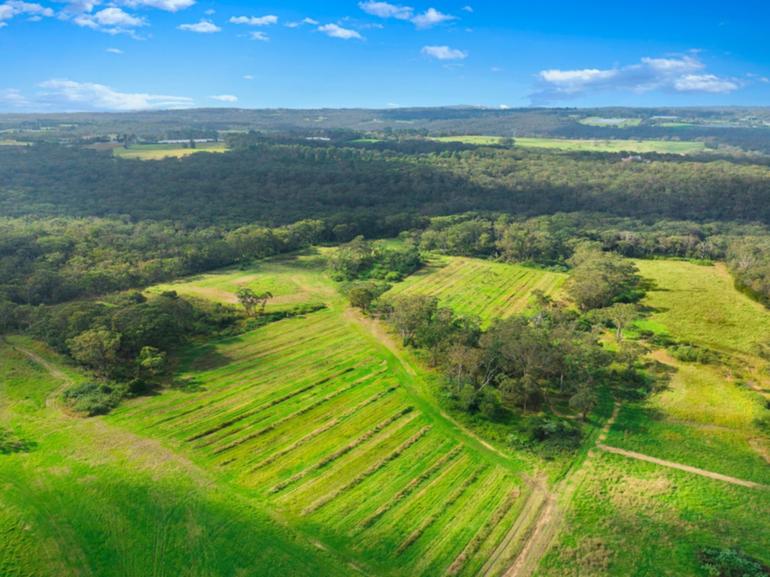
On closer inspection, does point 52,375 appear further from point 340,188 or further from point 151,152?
point 151,152

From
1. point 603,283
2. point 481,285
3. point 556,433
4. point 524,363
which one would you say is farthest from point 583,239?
point 556,433

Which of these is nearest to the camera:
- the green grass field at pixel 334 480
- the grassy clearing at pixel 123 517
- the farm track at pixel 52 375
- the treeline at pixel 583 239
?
the grassy clearing at pixel 123 517

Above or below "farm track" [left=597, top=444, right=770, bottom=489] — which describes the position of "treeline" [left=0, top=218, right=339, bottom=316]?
above

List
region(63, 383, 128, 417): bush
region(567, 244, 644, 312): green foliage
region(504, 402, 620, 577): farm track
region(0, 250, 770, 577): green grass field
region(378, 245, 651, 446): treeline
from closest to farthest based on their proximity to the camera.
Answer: region(504, 402, 620, 577): farm track
region(0, 250, 770, 577): green grass field
region(63, 383, 128, 417): bush
region(378, 245, 651, 446): treeline
region(567, 244, 644, 312): green foliage

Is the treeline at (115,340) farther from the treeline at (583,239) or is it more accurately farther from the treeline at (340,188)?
the treeline at (583,239)

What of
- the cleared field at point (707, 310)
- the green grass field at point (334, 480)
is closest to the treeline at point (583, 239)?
the cleared field at point (707, 310)

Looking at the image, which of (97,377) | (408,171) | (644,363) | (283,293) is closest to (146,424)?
(97,377)

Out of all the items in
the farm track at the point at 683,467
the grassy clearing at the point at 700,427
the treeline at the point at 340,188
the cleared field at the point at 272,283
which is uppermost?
the treeline at the point at 340,188

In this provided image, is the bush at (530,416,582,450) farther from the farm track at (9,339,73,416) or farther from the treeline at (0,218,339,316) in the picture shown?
the treeline at (0,218,339,316)

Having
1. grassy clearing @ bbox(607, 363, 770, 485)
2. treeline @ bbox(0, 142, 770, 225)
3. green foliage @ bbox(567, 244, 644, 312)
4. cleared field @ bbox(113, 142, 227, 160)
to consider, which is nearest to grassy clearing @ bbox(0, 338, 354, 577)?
grassy clearing @ bbox(607, 363, 770, 485)
